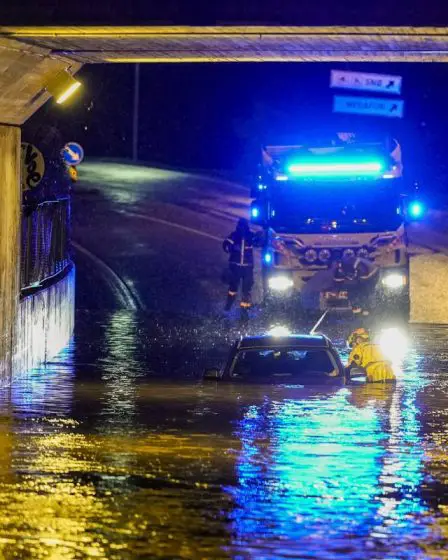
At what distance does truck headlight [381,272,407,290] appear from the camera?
28.3 m

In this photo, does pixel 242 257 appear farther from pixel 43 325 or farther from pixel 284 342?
pixel 284 342

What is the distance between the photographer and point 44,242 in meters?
23.7

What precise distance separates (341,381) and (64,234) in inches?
467

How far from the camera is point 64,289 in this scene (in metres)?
26.1

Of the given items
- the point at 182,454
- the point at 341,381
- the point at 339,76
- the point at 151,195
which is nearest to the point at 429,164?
the point at 151,195

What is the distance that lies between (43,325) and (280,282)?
765cm

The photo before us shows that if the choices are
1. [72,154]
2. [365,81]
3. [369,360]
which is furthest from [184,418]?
[365,81]

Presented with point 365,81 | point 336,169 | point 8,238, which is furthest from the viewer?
point 365,81

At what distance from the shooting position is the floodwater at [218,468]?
9.31m

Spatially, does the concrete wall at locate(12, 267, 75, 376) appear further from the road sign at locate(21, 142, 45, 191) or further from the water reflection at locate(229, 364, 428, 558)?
the water reflection at locate(229, 364, 428, 558)

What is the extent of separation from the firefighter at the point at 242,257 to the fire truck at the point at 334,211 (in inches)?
19.0

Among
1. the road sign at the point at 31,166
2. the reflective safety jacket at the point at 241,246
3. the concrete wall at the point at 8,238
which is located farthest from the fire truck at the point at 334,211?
the concrete wall at the point at 8,238
